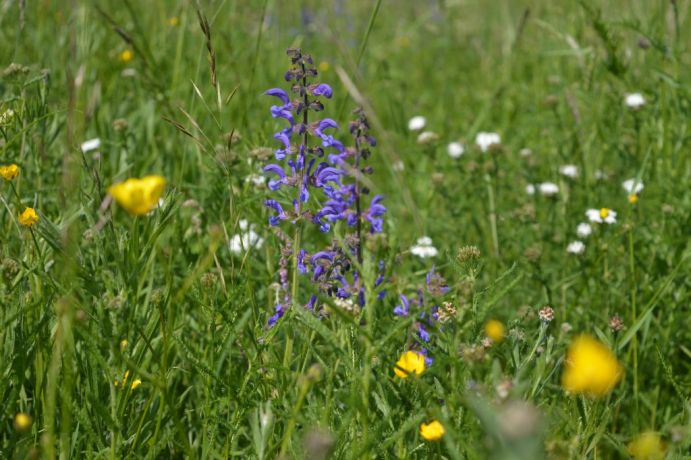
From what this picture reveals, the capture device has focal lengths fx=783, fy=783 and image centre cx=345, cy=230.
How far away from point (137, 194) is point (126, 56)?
3.02m

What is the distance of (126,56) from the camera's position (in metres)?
4.02

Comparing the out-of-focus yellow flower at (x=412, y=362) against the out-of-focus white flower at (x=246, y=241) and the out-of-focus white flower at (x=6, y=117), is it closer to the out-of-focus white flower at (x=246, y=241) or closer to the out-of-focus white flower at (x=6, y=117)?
the out-of-focus white flower at (x=246, y=241)

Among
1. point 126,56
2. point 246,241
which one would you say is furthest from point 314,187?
point 126,56

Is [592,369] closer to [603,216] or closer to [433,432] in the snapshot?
[433,432]

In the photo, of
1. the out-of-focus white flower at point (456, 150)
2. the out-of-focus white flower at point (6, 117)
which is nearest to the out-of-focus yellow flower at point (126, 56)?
the out-of-focus white flower at point (456, 150)

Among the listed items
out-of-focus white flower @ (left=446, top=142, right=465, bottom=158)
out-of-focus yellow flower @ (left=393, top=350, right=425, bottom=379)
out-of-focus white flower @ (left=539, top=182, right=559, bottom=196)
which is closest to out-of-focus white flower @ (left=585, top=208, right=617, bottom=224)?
out-of-focus white flower @ (left=539, top=182, right=559, bottom=196)

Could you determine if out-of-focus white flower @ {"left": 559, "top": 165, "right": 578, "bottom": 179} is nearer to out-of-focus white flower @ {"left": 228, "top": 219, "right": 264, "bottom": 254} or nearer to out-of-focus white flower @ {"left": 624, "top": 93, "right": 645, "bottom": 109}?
out-of-focus white flower @ {"left": 624, "top": 93, "right": 645, "bottom": 109}

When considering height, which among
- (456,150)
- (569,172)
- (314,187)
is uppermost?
(314,187)

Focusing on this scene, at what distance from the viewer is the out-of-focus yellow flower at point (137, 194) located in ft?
3.93

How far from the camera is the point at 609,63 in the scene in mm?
3016

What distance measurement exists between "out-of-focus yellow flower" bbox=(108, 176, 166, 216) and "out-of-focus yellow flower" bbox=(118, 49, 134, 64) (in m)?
2.99

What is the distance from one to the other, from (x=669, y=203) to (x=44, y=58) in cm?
282


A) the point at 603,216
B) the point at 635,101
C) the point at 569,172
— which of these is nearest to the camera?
the point at 603,216

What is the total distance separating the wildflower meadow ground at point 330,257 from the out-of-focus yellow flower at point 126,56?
0.02 m
